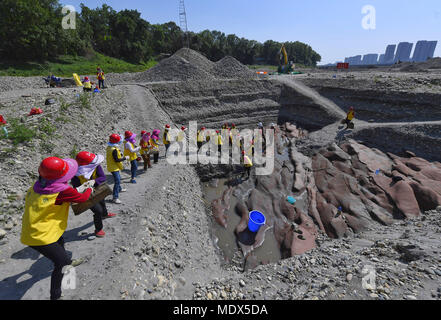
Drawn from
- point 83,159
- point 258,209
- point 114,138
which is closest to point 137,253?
point 83,159

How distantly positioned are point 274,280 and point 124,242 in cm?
401

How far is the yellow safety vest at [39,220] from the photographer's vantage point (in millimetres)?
2906

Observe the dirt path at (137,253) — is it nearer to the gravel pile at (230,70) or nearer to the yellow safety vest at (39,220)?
the yellow safety vest at (39,220)

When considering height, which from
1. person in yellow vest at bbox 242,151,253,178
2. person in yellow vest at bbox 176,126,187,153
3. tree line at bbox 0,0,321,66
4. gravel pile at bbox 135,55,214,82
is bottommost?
person in yellow vest at bbox 242,151,253,178

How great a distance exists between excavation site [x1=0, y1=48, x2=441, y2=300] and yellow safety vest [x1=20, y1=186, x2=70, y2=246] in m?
1.41

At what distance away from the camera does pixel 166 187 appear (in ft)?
25.7

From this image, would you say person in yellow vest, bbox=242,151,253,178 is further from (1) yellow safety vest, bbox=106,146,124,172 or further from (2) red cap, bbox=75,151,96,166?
(2) red cap, bbox=75,151,96,166

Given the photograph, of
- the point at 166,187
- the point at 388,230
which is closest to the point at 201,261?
the point at 166,187

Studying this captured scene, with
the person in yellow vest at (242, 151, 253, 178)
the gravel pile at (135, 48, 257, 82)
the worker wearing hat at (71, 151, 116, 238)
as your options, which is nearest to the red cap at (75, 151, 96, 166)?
the worker wearing hat at (71, 151, 116, 238)

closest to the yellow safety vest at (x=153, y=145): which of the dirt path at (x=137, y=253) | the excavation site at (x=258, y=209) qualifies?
the excavation site at (x=258, y=209)

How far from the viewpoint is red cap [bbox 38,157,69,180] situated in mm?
2900

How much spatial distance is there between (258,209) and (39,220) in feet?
26.3

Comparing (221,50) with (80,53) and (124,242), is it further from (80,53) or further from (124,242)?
(124,242)
